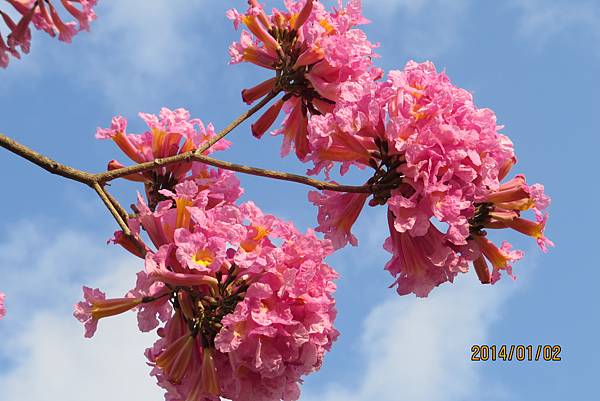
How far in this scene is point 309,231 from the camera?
12.9 feet

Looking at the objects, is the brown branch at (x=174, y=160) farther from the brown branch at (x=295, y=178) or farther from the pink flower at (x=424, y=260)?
the pink flower at (x=424, y=260)

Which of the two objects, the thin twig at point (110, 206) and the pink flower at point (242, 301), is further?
the thin twig at point (110, 206)

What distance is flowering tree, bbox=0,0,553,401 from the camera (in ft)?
12.3

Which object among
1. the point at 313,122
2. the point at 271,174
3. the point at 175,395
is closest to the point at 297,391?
the point at 175,395

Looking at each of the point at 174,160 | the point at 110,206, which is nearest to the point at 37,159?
the point at 110,206

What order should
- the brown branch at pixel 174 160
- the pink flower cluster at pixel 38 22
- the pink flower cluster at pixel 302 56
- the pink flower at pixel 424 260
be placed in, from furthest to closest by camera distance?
the pink flower cluster at pixel 302 56 < the brown branch at pixel 174 160 < the pink flower at pixel 424 260 < the pink flower cluster at pixel 38 22

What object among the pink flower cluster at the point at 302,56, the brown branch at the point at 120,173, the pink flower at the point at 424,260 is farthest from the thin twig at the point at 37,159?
the pink flower at the point at 424,260

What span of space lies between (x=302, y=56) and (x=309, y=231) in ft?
3.70

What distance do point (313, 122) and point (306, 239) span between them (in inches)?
25.9

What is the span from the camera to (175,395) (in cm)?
409

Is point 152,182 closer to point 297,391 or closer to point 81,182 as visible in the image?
point 81,182

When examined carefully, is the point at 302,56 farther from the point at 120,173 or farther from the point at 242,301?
the point at 242,301

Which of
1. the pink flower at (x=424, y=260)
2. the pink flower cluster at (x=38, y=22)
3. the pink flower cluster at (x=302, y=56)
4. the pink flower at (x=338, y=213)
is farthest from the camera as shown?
the pink flower cluster at (x=302, y=56)

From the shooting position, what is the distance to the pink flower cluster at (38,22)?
3.29 meters
